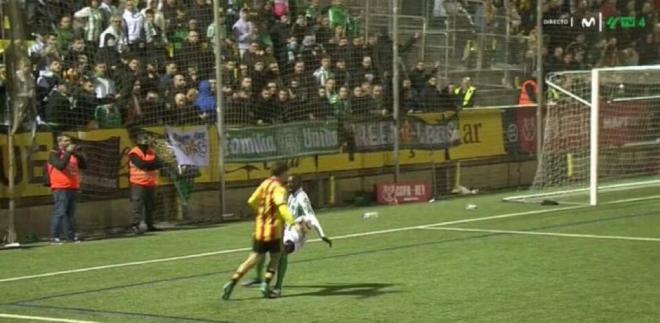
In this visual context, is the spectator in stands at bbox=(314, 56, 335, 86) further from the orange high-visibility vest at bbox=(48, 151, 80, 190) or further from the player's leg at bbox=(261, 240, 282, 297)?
the player's leg at bbox=(261, 240, 282, 297)

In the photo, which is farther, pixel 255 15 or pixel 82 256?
pixel 255 15

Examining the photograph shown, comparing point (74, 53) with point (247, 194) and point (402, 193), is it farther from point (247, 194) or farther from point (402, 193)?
point (402, 193)

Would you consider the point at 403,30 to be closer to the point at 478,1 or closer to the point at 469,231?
the point at 478,1

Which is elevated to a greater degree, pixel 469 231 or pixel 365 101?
pixel 365 101

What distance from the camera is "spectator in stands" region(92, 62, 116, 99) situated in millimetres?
23000

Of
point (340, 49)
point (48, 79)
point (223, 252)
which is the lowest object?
point (223, 252)

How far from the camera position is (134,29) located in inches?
942

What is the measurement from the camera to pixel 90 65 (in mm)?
23094

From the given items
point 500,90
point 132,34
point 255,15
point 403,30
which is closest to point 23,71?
point 132,34

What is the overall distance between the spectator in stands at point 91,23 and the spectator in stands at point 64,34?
297 mm

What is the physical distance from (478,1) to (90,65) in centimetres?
1309

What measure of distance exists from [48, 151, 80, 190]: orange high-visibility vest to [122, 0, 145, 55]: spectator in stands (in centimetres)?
294

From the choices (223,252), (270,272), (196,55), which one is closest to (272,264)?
(270,272)

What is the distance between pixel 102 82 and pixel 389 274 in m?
8.23
